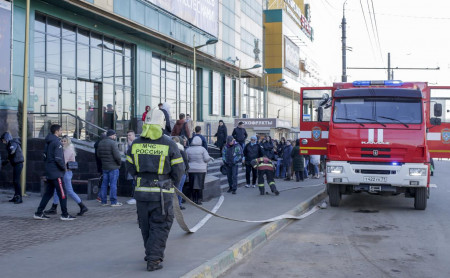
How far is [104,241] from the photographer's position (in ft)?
26.0

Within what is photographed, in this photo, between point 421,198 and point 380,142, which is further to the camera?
point 421,198

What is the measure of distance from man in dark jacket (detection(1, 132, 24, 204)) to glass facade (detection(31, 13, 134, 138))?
3391 mm

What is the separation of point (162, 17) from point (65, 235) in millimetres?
17472

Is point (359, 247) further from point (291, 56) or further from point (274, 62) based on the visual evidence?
point (291, 56)

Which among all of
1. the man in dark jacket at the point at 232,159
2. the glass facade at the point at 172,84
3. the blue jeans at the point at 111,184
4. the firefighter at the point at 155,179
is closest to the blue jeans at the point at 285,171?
the man in dark jacket at the point at 232,159

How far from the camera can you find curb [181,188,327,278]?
595cm

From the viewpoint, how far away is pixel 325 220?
10.9 m

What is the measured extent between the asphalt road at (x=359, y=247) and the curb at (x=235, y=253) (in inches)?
4.4

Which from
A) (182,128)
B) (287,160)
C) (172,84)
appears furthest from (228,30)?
(182,128)

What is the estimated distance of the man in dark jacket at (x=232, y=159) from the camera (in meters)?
15.5

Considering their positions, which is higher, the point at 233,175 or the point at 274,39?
the point at 274,39

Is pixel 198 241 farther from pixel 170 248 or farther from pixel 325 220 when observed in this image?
pixel 325 220

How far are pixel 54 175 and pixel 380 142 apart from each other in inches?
285

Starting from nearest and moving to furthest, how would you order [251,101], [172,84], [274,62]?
[172,84], [251,101], [274,62]
